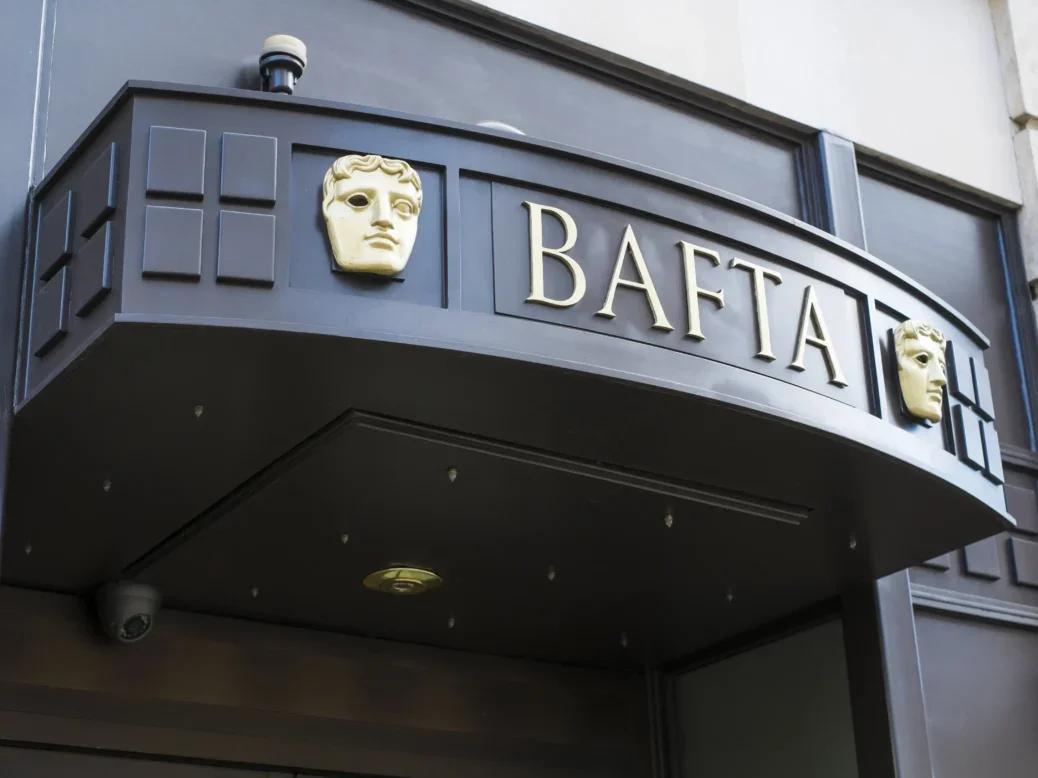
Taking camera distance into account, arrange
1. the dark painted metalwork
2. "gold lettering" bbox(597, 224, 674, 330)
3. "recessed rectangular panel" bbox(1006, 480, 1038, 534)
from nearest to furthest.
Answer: the dark painted metalwork < "gold lettering" bbox(597, 224, 674, 330) < "recessed rectangular panel" bbox(1006, 480, 1038, 534)

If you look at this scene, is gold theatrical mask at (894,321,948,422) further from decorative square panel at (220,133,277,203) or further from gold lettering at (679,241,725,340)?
decorative square panel at (220,133,277,203)

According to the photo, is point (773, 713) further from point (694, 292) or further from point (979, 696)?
point (694, 292)

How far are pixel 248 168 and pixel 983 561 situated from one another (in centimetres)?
483

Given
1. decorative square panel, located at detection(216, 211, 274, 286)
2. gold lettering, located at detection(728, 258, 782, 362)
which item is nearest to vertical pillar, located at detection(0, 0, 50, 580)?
decorative square panel, located at detection(216, 211, 274, 286)

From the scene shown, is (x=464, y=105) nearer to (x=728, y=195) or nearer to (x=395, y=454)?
(x=728, y=195)

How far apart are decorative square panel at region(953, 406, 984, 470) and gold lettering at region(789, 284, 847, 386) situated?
0.83m

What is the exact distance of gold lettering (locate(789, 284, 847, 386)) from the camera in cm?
599

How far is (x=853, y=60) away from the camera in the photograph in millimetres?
9141

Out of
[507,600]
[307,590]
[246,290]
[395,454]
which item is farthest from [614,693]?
[246,290]

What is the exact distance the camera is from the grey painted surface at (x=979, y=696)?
7.45 meters

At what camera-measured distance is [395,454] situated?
5.69 metres

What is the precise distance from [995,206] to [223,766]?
5.85 metres

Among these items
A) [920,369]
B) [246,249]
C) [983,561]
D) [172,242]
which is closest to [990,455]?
[920,369]

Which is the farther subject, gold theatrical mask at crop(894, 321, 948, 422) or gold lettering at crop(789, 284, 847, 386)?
gold theatrical mask at crop(894, 321, 948, 422)
